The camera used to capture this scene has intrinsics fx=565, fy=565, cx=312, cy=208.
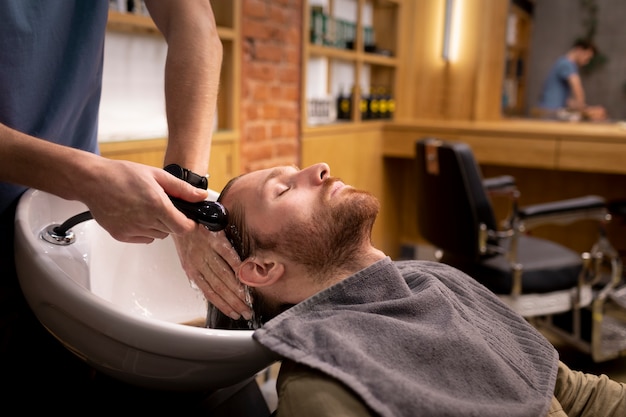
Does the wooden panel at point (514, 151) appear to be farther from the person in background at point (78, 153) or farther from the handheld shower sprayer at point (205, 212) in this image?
the handheld shower sprayer at point (205, 212)

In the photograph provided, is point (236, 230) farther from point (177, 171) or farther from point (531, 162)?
point (531, 162)

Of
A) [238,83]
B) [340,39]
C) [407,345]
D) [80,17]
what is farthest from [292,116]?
[407,345]

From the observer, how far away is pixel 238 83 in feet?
8.45

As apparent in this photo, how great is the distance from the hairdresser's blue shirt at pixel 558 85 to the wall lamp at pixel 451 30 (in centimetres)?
178

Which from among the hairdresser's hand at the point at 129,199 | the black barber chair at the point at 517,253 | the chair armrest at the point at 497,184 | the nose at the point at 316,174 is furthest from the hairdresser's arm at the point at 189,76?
the chair armrest at the point at 497,184

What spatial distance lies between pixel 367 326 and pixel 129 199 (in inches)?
14.7

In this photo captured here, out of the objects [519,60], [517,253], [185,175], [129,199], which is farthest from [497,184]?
[519,60]

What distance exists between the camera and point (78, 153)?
753mm

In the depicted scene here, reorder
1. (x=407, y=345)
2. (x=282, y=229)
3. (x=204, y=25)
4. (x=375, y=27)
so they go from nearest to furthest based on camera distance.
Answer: (x=407, y=345) < (x=282, y=229) < (x=204, y=25) < (x=375, y=27)

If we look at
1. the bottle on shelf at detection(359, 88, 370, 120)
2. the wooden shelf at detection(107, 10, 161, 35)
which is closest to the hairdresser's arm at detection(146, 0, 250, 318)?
the wooden shelf at detection(107, 10, 161, 35)

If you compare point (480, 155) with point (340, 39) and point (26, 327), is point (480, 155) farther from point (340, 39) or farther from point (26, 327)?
point (26, 327)

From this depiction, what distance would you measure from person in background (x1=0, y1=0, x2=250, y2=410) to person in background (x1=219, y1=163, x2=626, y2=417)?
0.27 ft

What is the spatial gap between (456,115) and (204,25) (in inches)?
136

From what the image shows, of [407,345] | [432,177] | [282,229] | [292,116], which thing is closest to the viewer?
[407,345]
